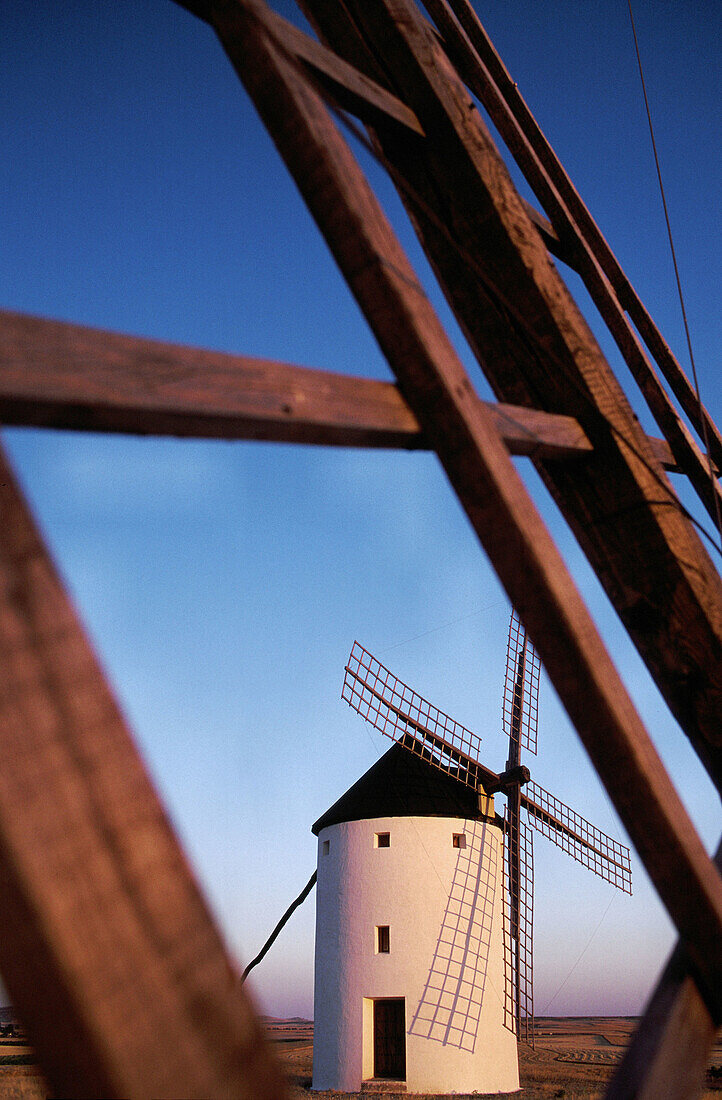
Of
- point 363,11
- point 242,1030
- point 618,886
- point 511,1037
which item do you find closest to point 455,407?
point 242,1030

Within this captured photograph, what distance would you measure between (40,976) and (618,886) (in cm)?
1857

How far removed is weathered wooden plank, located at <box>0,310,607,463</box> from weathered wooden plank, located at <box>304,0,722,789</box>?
635 millimetres

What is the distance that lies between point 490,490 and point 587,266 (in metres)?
1.32

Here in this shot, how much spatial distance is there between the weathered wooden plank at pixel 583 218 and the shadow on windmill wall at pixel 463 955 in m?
12.9

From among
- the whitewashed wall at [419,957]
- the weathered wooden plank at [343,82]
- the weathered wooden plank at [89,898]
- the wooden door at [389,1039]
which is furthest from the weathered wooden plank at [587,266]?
the wooden door at [389,1039]

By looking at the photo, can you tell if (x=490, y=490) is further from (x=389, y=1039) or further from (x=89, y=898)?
(x=389, y=1039)

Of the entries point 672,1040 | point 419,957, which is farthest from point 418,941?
point 672,1040

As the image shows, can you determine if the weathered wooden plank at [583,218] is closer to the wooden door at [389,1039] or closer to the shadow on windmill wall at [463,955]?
the shadow on windmill wall at [463,955]

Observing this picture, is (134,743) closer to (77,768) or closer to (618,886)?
(77,768)

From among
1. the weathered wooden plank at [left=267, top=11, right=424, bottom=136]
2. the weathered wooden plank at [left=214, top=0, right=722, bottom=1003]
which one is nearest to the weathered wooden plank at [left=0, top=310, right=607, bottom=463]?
the weathered wooden plank at [left=214, top=0, right=722, bottom=1003]

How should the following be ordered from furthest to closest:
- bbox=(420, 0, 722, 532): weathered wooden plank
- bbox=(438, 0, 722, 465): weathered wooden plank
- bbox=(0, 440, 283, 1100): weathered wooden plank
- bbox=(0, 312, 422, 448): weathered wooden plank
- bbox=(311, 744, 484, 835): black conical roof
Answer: bbox=(311, 744, 484, 835): black conical roof < bbox=(438, 0, 722, 465): weathered wooden plank < bbox=(420, 0, 722, 532): weathered wooden plank < bbox=(0, 312, 422, 448): weathered wooden plank < bbox=(0, 440, 283, 1100): weathered wooden plank

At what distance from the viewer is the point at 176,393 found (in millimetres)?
1111

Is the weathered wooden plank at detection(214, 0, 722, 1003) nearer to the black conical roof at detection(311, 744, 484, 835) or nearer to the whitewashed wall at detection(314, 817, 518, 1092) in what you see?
the whitewashed wall at detection(314, 817, 518, 1092)

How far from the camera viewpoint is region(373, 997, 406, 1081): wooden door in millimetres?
13289
